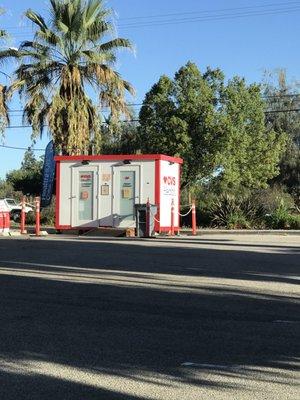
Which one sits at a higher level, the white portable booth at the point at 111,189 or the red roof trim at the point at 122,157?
the red roof trim at the point at 122,157

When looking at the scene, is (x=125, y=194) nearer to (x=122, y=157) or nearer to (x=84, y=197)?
(x=122, y=157)

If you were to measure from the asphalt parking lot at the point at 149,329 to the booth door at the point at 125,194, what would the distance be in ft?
28.3

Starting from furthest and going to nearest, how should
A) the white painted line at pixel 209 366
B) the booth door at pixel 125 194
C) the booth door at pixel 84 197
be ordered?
1. the booth door at pixel 84 197
2. the booth door at pixel 125 194
3. the white painted line at pixel 209 366

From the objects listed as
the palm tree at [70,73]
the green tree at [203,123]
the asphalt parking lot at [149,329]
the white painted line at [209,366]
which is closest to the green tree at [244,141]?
the green tree at [203,123]

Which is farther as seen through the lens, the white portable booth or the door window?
the door window

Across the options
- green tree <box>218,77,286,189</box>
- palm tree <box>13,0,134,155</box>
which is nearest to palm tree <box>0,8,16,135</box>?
palm tree <box>13,0,134,155</box>

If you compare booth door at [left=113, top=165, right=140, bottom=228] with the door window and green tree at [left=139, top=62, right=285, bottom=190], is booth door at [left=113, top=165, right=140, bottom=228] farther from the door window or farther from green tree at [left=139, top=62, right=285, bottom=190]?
green tree at [left=139, top=62, right=285, bottom=190]

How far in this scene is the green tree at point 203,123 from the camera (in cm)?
3669

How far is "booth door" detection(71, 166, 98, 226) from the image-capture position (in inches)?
883

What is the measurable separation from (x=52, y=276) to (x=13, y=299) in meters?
2.27

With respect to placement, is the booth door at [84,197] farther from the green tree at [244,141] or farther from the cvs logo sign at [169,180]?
the green tree at [244,141]

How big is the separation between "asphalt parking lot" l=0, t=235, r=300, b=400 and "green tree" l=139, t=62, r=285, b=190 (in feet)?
78.0

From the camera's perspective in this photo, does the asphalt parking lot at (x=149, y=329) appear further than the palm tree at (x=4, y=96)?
No

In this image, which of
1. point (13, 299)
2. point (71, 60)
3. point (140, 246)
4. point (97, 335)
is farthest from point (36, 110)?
point (97, 335)
